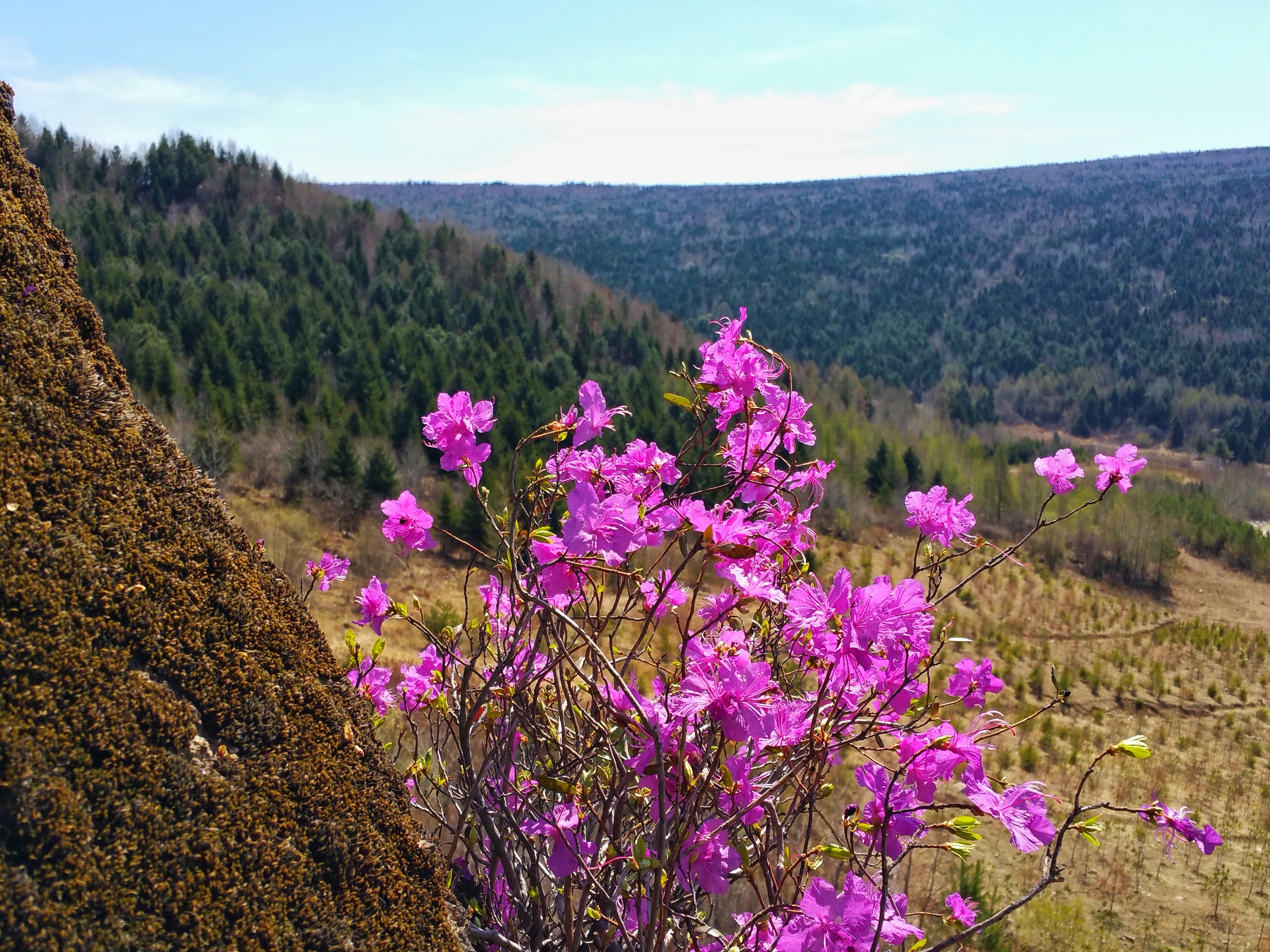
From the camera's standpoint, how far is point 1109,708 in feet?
53.3

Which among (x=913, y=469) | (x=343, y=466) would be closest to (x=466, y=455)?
(x=343, y=466)

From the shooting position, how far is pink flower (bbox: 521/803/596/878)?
145 cm

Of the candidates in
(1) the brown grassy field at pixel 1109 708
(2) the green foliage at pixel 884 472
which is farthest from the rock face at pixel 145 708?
(2) the green foliage at pixel 884 472

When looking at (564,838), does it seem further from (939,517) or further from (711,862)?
(939,517)

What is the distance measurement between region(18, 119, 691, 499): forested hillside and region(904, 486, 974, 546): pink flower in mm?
13803

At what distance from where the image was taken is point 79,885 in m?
0.87

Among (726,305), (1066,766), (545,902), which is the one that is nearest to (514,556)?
(545,902)

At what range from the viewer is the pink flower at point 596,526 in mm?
1194

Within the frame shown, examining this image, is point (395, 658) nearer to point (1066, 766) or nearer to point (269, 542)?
point (269, 542)

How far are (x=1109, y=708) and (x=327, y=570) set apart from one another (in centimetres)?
1776

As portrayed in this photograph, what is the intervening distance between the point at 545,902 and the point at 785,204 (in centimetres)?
14821

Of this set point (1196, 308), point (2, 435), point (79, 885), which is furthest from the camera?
point (1196, 308)

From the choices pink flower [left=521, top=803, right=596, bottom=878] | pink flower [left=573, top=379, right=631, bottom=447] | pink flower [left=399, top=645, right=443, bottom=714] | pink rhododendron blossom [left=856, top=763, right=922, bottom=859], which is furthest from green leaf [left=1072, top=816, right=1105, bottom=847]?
pink flower [left=399, top=645, right=443, bottom=714]

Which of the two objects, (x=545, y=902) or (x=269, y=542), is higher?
(x=545, y=902)
